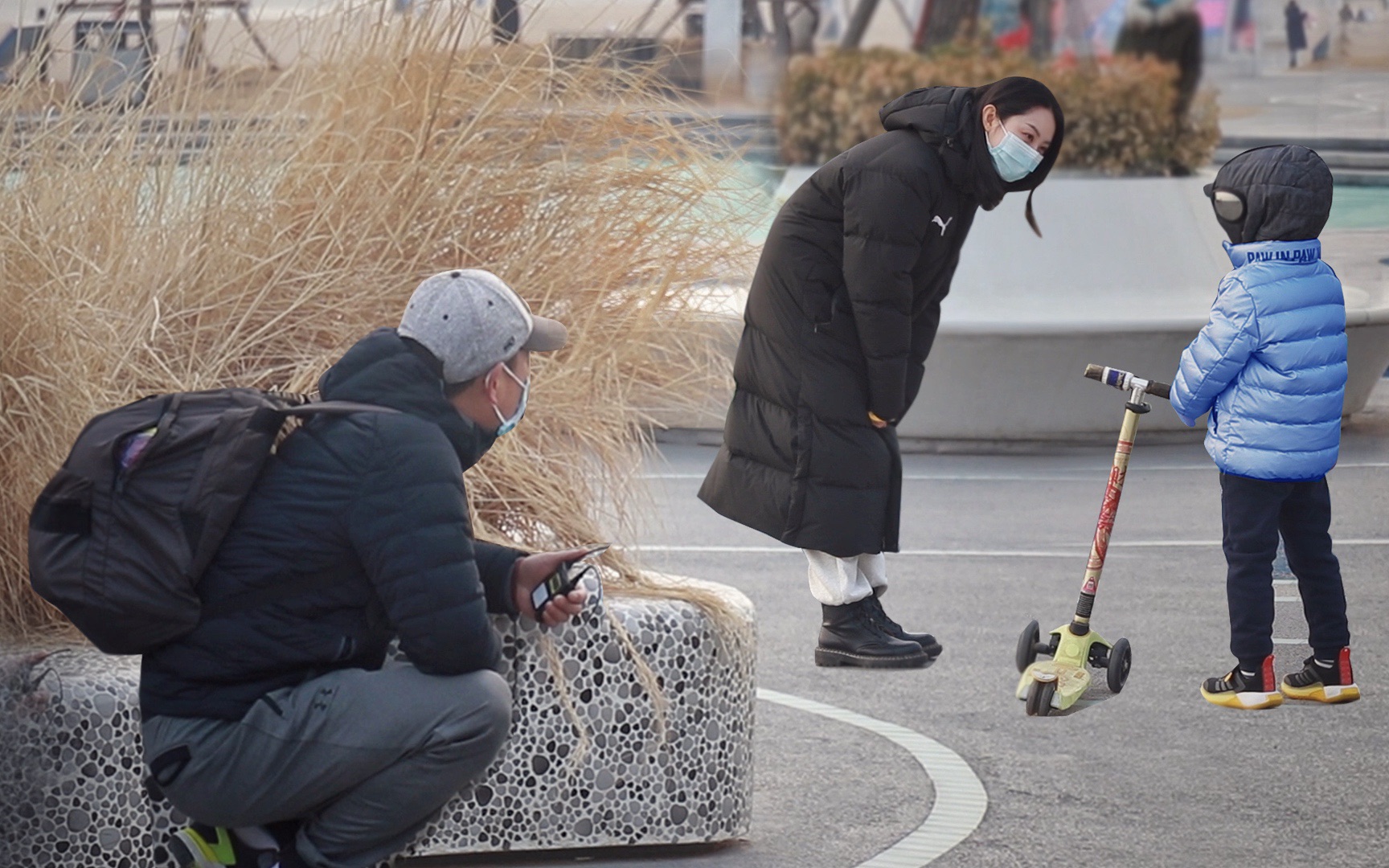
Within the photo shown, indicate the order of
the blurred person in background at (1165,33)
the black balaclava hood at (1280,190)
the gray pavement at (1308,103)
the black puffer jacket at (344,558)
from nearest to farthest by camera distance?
the black balaclava hood at (1280,190), the black puffer jacket at (344,558), the gray pavement at (1308,103), the blurred person in background at (1165,33)

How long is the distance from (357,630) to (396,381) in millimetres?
447

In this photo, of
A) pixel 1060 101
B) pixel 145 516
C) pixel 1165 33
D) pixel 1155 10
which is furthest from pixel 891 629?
pixel 1165 33

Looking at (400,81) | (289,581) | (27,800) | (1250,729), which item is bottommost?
(1250,729)

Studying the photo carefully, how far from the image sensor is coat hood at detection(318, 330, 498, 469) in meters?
3.30

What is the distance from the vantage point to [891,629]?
4.52 meters

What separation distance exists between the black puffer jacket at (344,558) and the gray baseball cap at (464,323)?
0.05 metres

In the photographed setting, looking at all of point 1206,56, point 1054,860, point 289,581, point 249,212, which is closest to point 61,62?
point 249,212

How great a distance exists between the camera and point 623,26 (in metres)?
5.12

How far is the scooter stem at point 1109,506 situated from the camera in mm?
3264

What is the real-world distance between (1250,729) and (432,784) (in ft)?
9.15

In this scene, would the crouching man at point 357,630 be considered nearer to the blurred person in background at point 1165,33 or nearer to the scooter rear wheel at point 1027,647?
the scooter rear wheel at point 1027,647

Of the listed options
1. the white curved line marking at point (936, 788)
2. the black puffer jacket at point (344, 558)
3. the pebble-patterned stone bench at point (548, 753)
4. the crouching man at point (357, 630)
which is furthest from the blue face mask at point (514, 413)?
the white curved line marking at point (936, 788)

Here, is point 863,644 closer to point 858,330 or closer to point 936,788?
point 936,788

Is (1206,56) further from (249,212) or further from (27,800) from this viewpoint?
(27,800)
